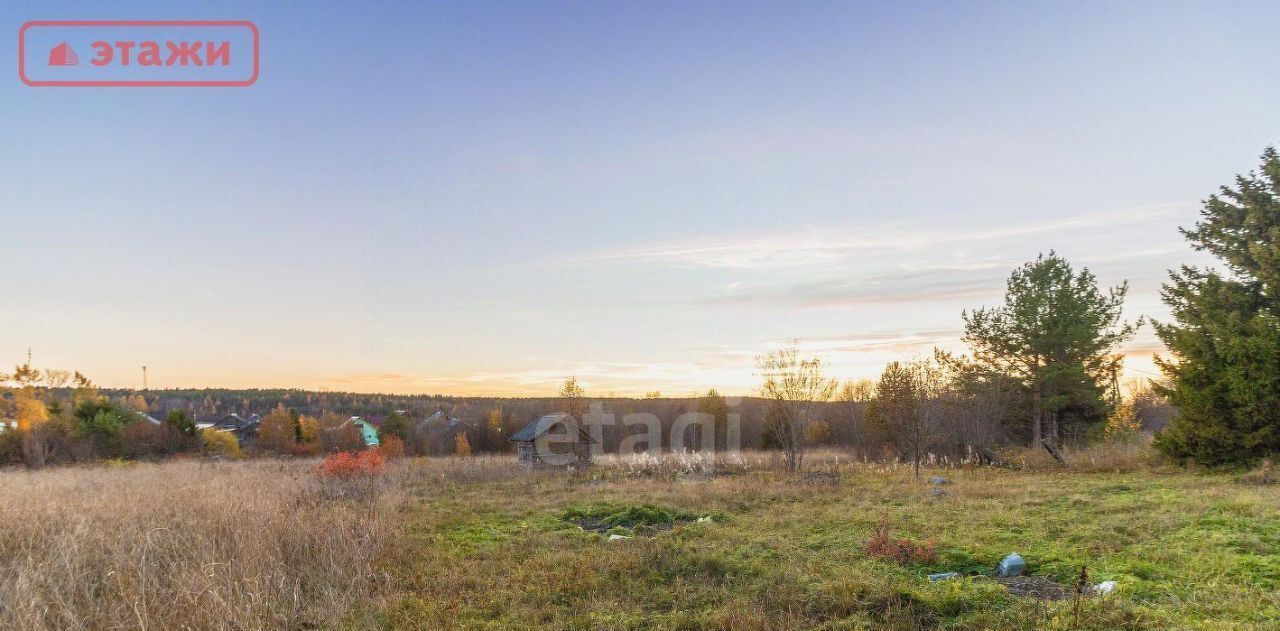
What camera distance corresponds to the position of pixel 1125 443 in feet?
64.4

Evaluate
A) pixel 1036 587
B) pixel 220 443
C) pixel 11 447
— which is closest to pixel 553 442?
pixel 220 443

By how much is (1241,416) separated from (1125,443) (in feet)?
21.8

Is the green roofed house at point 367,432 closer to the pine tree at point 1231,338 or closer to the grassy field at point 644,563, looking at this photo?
the grassy field at point 644,563

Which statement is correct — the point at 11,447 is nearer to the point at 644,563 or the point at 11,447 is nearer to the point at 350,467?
the point at 350,467

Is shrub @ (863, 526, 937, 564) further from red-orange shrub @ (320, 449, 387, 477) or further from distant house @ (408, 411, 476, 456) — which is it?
distant house @ (408, 411, 476, 456)

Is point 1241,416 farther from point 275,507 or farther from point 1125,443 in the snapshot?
point 275,507

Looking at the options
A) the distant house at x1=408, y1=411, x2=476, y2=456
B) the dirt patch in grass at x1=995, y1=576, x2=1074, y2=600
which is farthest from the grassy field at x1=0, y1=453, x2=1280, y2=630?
the distant house at x1=408, y1=411, x2=476, y2=456

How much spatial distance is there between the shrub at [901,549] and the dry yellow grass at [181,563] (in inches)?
230

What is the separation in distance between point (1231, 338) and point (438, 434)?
47.5 metres

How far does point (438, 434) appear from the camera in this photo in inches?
1970

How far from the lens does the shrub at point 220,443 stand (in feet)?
116

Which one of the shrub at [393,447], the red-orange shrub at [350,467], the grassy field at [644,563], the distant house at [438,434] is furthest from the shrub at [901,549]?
the distant house at [438,434]

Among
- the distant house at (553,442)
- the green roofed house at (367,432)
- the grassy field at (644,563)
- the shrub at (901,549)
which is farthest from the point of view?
the green roofed house at (367,432)

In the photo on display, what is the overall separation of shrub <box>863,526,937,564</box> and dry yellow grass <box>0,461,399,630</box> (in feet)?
19.1
